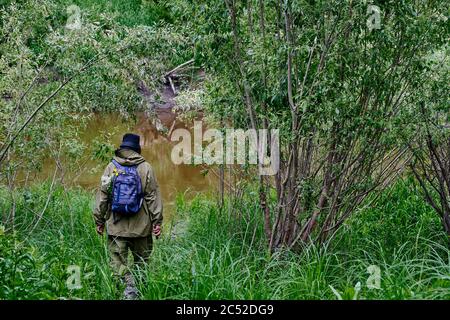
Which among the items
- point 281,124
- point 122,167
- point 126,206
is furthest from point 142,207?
point 281,124

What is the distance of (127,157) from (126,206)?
413 millimetres

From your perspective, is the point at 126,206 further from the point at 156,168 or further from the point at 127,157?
the point at 156,168

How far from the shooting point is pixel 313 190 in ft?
18.7

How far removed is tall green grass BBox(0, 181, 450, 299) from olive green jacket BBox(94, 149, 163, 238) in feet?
0.91

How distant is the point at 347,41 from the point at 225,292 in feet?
7.19

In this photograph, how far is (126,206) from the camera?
222 inches

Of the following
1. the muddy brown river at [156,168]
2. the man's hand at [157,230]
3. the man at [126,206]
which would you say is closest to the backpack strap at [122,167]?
the man at [126,206]

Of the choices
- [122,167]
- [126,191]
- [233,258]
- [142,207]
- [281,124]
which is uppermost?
[281,124]

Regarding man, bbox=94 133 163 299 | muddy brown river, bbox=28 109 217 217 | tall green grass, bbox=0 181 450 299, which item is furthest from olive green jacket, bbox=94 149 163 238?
muddy brown river, bbox=28 109 217 217

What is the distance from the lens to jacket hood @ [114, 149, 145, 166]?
5.72m

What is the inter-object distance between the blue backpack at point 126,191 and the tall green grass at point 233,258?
457 millimetres

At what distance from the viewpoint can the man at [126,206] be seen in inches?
223

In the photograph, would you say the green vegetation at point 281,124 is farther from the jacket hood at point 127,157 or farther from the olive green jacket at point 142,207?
the jacket hood at point 127,157
